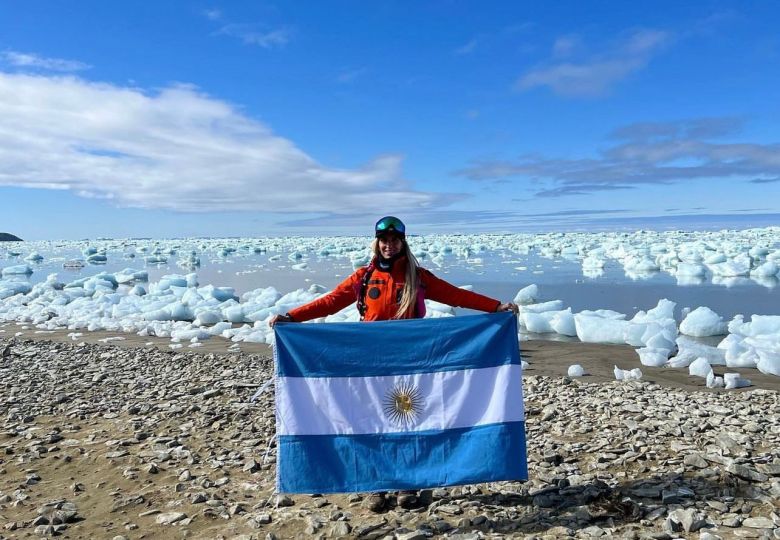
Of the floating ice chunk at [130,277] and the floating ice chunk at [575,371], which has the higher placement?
the floating ice chunk at [130,277]

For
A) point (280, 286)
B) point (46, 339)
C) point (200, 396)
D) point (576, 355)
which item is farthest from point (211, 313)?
point (280, 286)

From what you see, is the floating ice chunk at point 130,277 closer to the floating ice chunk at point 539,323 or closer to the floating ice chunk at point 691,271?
the floating ice chunk at point 539,323

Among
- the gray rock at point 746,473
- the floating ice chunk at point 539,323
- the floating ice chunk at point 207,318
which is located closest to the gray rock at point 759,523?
the gray rock at point 746,473

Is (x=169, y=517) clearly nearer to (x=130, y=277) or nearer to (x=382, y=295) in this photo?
(x=382, y=295)

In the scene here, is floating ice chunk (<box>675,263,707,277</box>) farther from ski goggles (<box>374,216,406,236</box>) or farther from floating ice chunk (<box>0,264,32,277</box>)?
floating ice chunk (<box>0,264,32,277</box>)

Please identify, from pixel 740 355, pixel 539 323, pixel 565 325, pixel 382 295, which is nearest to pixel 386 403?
pixel 382 295

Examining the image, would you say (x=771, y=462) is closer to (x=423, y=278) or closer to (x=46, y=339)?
(x=423, y=278)
